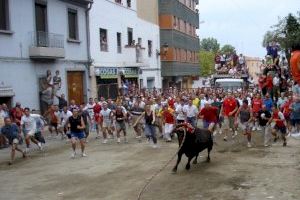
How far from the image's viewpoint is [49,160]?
56.9 feet

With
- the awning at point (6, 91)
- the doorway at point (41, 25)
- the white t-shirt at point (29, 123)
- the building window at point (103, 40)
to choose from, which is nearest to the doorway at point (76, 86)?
the doorway at point (41, 25)

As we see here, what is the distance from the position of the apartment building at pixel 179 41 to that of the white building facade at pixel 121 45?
3769 millimetres

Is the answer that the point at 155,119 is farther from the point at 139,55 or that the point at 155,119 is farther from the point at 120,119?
the point at 139,55

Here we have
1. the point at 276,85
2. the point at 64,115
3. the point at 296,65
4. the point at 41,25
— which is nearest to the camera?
the point at 296,65

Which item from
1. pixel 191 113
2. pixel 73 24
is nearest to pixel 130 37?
pixel 73 24

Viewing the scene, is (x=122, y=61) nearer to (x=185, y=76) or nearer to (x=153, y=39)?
(x=153, y=39)

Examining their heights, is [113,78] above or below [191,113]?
above

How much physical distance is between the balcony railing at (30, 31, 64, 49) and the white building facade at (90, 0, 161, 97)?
14.4 ft

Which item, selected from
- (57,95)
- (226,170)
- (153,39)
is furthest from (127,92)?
(226,170)

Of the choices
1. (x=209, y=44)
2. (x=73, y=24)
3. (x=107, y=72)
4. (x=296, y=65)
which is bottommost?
A: (x=296, y=65)

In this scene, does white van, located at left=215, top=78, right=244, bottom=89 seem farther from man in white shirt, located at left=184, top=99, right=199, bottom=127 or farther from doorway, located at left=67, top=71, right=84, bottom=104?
man in white shirt, located at left=184, top=99, right=199, bottom=127

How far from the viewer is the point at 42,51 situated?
24.5 meters

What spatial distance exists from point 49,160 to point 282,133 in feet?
26.2

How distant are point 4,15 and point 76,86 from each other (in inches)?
279
